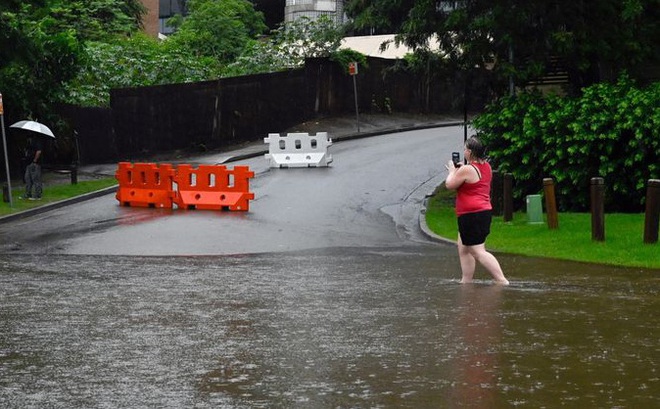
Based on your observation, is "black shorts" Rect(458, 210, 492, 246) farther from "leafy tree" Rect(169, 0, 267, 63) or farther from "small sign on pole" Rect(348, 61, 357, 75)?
"leafy tree" Rect(169, 0, 267, 63)

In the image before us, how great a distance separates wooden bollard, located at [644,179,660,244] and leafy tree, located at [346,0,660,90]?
866 centimetres

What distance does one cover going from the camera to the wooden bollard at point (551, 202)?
2150 centimetres

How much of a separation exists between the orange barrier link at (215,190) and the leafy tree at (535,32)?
193 inches

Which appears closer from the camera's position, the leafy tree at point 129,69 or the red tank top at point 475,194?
the red tank top at point 475,194

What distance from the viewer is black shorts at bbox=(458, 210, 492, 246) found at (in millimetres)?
14430

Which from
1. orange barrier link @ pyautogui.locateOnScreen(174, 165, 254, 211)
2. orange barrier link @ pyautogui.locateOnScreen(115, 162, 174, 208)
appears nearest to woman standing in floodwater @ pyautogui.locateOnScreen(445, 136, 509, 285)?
orange barrier link @ pyautogui.locateOnScreen(174, 165, 254, 211)

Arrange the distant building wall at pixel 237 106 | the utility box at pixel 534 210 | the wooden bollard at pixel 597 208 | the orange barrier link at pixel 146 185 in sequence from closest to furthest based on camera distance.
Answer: the wooden bollard at pixel 597 208, the utility box at pixel 534 210, the orange barrier link at pixel 146 185, the distant building wall at pixel 237 106

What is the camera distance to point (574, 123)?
2494 centimetres

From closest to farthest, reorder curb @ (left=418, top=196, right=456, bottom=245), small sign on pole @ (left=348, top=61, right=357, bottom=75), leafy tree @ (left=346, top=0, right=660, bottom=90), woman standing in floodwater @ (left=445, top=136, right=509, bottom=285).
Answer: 1. woman standing in floodwater @ (left=445, top=136, right=509, bottom=285)
2. curb @ (left=418, top=196, right=456, bottom=245)
3. leafy tree @ (left=346, top=0, right=660, bottom=90)
4. small sign on pole @ (left=348, top=61, right=357, bottom=75)

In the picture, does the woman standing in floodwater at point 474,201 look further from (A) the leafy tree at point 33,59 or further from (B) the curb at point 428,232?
(A) the leafy tree at point 33,59

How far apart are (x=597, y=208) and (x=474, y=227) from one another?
5737 mm

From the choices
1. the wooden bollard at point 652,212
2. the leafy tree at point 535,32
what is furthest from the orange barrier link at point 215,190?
the wooden bollard at point 652,212

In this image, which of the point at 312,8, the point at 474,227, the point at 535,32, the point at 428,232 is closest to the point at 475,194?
the point at 474,227

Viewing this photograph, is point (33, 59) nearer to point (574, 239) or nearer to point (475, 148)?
point (574, 239)
